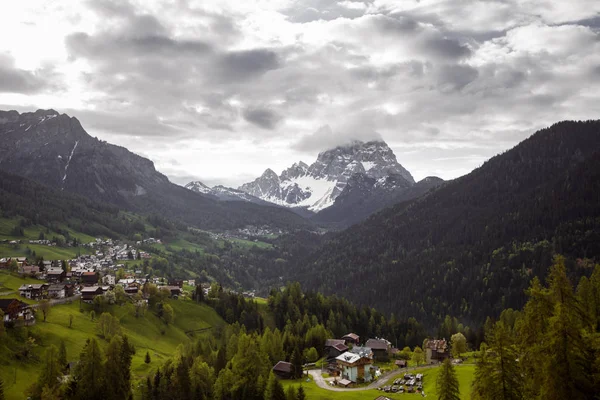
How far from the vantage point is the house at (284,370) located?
324 feet

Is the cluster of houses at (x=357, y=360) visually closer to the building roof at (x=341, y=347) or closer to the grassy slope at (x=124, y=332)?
the building roof at (x=341, y=347)

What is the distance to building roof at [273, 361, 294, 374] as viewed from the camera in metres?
99.2

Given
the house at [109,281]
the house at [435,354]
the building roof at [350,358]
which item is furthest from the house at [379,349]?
the house at [109,281]

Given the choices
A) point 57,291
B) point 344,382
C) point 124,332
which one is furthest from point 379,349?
point 57,291

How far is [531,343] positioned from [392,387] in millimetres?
46753

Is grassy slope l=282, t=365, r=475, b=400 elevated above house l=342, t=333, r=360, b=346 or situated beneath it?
elevated above

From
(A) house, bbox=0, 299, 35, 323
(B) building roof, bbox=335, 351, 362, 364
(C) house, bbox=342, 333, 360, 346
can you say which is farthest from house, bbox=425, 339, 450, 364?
(A) house, bbox=0, 299, 35, 323

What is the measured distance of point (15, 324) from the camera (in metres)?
96.8

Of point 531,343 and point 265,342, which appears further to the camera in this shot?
point 265,342

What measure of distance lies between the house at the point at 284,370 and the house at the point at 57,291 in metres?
75.8

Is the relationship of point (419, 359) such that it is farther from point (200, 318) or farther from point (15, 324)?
point (15, 324)

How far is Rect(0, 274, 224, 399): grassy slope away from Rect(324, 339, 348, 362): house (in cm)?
4367

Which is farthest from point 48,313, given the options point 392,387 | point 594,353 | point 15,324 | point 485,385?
point 594,353

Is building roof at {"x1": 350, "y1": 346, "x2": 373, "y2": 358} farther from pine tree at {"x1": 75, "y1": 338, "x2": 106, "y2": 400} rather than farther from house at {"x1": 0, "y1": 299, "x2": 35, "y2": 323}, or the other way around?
house at {"x1": 0, "y1": 299, "x2": 35, "y2": 323}
